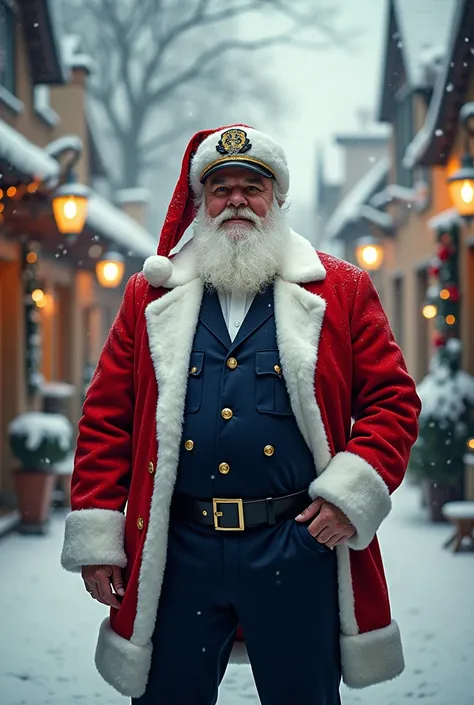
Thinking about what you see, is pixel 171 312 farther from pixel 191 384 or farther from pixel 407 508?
pixel 407 508

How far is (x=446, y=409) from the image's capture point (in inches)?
333

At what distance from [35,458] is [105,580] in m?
5.65

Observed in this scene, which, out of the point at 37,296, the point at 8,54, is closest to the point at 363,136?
the point at 8,54

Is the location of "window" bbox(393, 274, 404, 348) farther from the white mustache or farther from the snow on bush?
the white mustache

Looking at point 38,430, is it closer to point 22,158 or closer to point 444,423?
point 22,158

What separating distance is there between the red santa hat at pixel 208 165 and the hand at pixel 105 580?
0.84 metres

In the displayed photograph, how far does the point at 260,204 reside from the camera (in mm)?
2877

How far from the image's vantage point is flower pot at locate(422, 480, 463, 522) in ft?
29.3

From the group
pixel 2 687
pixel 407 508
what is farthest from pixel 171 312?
pixel 407 508

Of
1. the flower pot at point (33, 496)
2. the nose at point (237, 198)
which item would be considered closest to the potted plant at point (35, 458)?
the flower pot at point (33, 496)

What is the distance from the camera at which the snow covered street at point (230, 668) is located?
14.3 feet

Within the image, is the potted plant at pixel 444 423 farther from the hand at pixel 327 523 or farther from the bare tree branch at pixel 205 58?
the bare tree branch at pixel 205 58

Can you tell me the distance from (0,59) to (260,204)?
6.43 metres

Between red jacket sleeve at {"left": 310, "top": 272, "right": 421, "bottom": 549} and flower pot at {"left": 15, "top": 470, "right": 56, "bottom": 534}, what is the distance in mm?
5978
